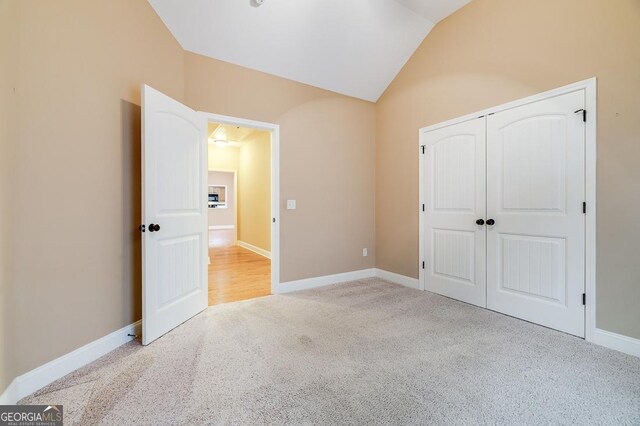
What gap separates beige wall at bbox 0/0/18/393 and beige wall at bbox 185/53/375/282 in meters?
1.56

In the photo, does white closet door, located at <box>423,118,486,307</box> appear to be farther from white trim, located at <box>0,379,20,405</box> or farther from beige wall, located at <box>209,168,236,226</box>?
beige wall, located at <box>209,168,236,226</box>

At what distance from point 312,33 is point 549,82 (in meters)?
2.49

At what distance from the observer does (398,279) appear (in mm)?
4066

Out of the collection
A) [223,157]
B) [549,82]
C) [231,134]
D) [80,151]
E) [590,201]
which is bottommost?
[590,201]

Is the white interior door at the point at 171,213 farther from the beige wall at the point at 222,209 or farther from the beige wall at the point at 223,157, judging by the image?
the beige wall at the point at 222,209

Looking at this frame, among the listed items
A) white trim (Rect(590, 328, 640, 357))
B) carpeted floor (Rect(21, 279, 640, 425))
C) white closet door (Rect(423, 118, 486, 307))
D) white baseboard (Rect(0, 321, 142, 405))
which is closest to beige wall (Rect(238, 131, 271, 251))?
white closet door (Rect(423, 118, 486, 307))

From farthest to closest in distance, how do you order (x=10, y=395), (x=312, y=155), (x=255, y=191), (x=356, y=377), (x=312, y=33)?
(x=255, y=191)
(x=312, y=155)
(x=312, y=33)
(x=356, y=377)
(x=10, y=395)

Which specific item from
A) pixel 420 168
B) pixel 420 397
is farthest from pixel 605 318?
pixel 420 168

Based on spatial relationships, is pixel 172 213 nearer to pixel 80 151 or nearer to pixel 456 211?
pixel 80 151

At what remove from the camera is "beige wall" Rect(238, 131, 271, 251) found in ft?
20.2

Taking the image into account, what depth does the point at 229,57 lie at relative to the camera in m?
3.23

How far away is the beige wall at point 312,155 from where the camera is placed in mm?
3283

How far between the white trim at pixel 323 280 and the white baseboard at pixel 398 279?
0.50 feet

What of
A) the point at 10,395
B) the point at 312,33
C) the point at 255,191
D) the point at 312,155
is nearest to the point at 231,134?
the point at 255,191
